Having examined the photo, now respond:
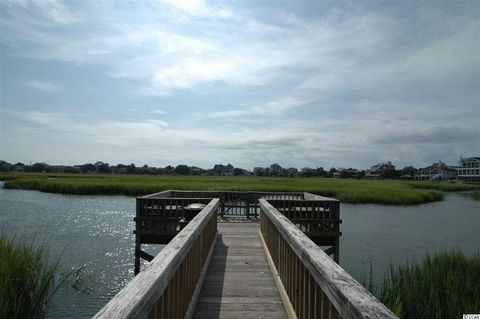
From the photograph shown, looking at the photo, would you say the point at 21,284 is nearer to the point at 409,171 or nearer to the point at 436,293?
Answer: the point at 436,293

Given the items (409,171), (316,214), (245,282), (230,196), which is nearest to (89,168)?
(409,171)

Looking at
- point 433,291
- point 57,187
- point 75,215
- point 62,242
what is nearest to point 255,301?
point 433,291

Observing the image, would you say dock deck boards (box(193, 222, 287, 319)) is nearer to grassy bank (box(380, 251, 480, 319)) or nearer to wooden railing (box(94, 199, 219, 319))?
wooden railing (box(94, 199, 219, 319))

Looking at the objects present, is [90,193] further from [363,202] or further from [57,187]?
[363,202]

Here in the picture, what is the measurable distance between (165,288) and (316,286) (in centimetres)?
128

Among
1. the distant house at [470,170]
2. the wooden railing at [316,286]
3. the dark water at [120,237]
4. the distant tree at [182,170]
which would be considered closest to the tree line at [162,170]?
the distant tree at [182,170]

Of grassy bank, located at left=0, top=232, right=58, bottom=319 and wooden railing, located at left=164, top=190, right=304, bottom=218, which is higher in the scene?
wooden railing, located at left=164, top=190, right=304, bottom=218

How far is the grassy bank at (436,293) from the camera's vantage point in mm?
6852

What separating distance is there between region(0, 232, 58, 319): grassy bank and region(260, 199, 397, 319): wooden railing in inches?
193

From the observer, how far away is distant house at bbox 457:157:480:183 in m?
107

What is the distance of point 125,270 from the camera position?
13.1 metres

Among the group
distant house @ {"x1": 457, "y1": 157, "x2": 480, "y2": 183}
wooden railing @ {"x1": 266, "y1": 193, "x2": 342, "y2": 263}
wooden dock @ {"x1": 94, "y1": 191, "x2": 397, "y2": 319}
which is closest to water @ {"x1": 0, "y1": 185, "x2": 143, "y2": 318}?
wooden dock @ {"x1": 94, "y1": 191, "x2": 397, "y2": 319}

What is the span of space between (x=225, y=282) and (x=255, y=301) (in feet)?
2.97

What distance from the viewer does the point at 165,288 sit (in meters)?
2.74
